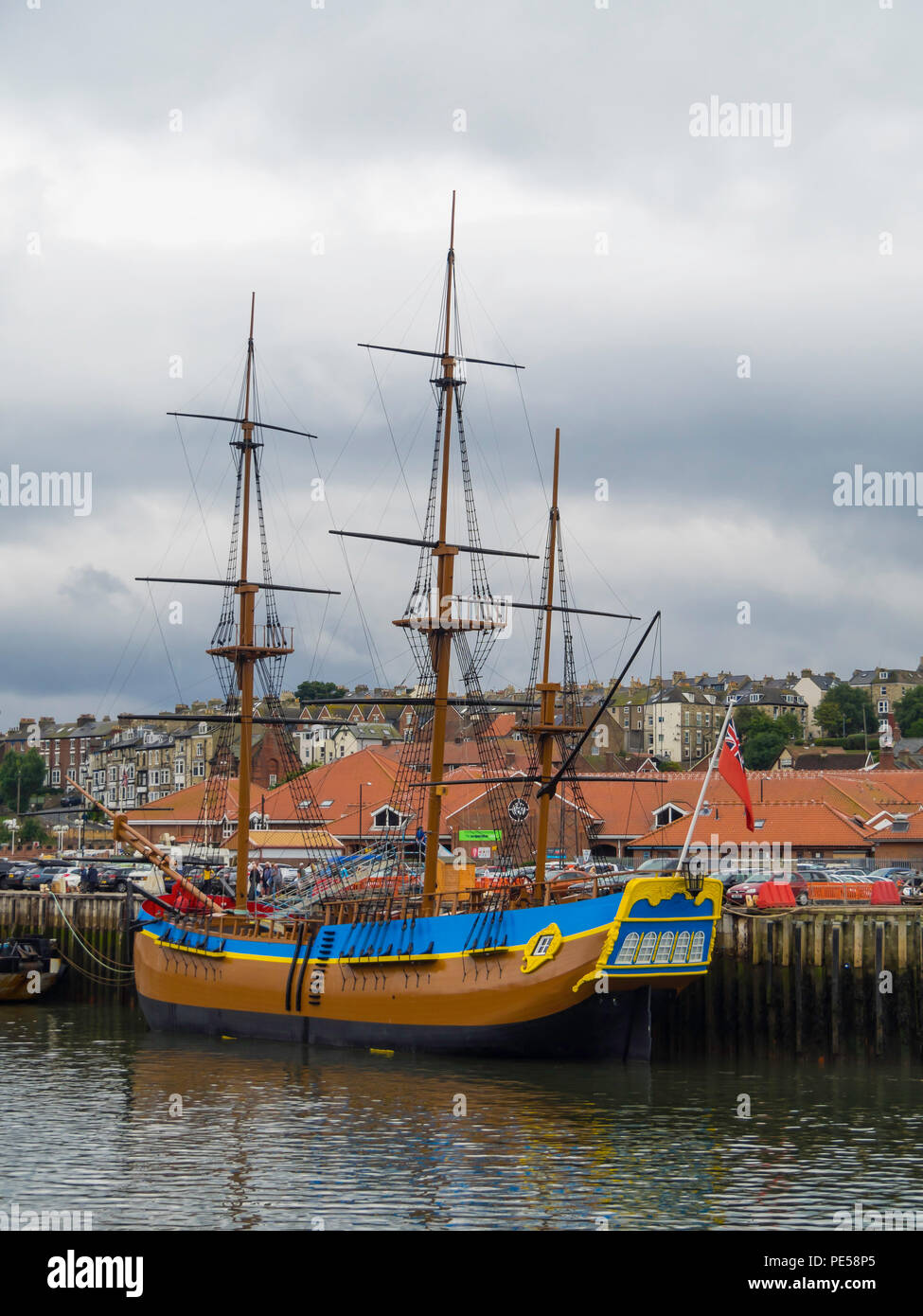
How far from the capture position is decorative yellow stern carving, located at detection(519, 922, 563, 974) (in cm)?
3641

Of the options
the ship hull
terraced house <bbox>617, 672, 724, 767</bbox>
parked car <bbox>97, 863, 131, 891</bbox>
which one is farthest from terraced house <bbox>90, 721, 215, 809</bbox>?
the ship hull

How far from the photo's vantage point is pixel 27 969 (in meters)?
53.2

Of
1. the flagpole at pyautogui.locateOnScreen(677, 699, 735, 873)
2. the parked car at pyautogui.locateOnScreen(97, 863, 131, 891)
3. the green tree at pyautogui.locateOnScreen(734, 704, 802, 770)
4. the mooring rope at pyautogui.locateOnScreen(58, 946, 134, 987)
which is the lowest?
the mooring rope at pyautogui.locateOnScreen(58, 946, 134, 987)

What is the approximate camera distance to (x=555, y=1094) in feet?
110

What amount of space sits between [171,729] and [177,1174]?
176 metres

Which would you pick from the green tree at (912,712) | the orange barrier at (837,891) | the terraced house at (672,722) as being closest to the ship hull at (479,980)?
the orange barrier at (837,891)

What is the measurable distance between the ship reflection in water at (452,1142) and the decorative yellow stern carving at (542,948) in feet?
7.94

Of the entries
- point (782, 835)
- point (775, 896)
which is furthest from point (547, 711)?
point (782, 835)

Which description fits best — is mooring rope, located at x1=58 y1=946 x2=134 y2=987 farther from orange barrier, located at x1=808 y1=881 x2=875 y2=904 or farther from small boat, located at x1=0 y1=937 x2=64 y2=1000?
orange barrier, located at x1=808 y1=881 x2=875 y2=904

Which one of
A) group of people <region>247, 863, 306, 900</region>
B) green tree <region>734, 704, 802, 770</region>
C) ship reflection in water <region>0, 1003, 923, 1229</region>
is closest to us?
A: ship reflection in water <region>0, 1003, 923, 1229</region>

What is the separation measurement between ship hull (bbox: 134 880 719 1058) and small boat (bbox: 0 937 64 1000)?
489 inches
